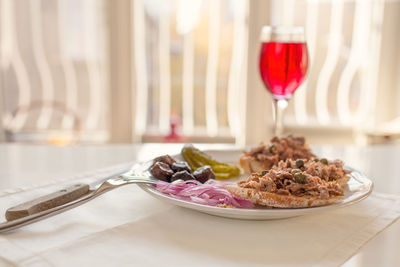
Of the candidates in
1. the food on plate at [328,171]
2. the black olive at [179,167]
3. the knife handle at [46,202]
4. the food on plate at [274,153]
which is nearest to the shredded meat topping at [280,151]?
the food on plate at [274,153]

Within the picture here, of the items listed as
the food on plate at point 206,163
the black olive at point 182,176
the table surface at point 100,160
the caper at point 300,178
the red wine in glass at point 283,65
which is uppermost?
the red wine in glass at point 283,65

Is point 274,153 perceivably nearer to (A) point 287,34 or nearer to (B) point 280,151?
(B) point 280,151

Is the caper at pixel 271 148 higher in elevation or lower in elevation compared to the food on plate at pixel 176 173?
higher

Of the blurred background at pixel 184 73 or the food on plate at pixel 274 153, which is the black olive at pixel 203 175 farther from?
the blurred background at pixel 184 73

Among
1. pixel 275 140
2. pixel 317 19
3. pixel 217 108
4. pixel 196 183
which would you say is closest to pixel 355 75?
pixel 317 19

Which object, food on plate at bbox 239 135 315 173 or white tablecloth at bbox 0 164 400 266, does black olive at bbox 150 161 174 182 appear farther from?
food on plate at bbox 239 135 315 173

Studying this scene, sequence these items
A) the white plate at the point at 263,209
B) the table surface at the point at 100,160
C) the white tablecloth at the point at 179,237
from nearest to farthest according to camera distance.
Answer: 1. the white tablecloth at the point at 179,237
2. the white plate at the point at 263,209
3. the table surface at the point at 100,160

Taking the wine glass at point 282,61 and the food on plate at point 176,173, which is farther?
the wine glass at point 282,61

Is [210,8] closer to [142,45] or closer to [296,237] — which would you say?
[142,45]
